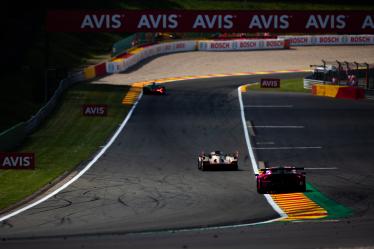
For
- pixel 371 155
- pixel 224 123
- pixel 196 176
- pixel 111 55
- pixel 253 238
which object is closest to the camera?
pixel 253 238

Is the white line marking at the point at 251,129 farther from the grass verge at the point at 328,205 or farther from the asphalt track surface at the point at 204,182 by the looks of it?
the grass verge at the point at 328,205

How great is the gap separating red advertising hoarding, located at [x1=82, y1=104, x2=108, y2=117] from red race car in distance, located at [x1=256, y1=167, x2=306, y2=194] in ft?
86.7

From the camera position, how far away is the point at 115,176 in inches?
1442

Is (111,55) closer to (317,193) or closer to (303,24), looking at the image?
(303,24)

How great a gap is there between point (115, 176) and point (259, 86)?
120 feet

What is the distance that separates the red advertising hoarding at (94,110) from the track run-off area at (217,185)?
1.83 m

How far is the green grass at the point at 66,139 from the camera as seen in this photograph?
36.2m

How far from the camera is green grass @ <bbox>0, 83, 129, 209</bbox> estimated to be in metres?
36.2

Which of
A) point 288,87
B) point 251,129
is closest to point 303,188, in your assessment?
point 251,129

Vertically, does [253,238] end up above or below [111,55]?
below

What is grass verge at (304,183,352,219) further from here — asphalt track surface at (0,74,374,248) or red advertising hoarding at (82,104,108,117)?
red advertising hoarding at (82,104,108,117)

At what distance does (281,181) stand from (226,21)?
17019 mm

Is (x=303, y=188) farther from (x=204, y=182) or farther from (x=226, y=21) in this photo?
(x=226, y=21)

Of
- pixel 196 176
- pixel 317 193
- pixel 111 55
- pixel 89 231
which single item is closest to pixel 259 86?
pixel 111 55
